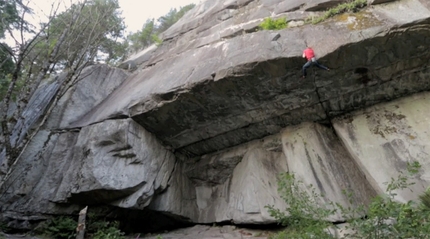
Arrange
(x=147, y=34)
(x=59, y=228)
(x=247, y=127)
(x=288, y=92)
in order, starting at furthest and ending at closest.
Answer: (x=147, y=34) < (x=247, y=127) < (x=59, y=228) < (x=288, y=92)

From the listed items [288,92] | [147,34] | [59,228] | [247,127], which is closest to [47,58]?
[59,228]

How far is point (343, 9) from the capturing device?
22.8 ft

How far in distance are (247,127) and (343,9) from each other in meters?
3.77

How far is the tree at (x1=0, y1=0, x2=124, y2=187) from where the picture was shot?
6359 millimetres

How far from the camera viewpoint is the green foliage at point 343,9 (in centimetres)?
684

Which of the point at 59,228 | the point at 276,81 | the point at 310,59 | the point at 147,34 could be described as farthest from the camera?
the point at 147,34

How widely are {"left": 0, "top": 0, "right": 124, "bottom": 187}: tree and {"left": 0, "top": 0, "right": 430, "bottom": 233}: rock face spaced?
1318 mm

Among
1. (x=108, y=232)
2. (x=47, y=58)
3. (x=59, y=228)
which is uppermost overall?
(x=47, y=58)

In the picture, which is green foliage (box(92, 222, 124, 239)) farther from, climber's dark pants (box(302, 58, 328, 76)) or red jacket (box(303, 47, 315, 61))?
red jacket (box(303, 47, 315, 61))

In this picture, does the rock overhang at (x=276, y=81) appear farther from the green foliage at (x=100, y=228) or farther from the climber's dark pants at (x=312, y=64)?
the green foliage at (x=100, y=228)

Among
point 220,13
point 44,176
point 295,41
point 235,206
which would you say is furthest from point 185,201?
point 220,13

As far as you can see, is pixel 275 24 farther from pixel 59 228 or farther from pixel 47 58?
pixel 59 228

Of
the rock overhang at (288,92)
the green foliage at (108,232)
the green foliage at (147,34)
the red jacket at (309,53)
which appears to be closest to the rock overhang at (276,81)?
the rock overhang at (288,92)

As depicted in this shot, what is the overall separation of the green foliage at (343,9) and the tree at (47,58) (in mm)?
6617
